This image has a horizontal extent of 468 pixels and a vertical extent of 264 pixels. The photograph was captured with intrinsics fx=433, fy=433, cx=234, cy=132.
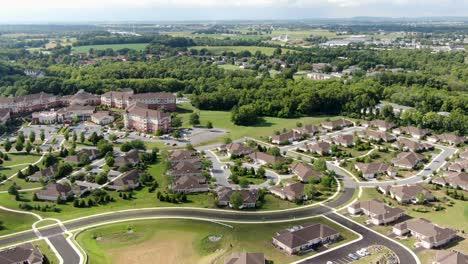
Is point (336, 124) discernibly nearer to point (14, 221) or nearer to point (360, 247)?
point (360, 247)

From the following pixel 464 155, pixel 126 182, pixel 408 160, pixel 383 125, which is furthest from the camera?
pixel 383 125

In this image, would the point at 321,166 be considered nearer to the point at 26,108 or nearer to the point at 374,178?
the point at 374,178

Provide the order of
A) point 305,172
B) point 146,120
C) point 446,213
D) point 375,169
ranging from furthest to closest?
point 146,120 < point 375,169 < point 305,172 < point 446,213

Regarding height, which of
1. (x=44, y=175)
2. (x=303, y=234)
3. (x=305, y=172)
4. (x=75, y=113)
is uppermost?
(x=75, y=113)

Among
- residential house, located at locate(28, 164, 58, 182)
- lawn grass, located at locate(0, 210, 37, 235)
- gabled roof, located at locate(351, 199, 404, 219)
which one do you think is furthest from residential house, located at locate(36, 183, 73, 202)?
gabled roof, located at locate(351, 199, 404, 219)

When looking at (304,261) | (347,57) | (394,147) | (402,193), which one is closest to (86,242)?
(304,261)

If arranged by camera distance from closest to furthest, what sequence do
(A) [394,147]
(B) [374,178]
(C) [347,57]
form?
1. (B) [374,178]
2. (A) [394,147]
3. (C) [347,57]

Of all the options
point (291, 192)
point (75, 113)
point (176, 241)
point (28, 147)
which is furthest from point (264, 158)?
point (75, 113)
